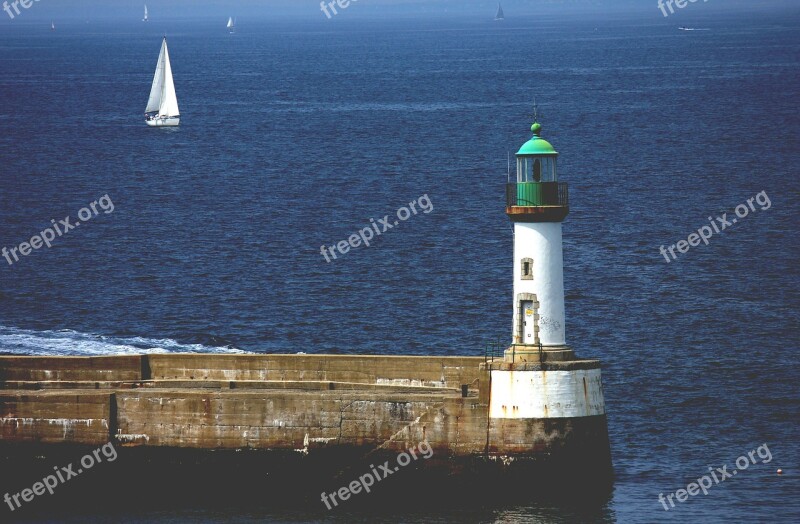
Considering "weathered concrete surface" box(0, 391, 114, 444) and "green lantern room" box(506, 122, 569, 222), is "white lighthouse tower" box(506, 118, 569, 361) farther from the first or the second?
"weathered concrete surface" box(0, 391, 114, 444)

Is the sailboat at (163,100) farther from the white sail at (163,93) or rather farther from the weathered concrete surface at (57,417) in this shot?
the weathered concrete surface at (57,417)

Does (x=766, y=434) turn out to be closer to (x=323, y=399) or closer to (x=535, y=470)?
(x=535, y=470)

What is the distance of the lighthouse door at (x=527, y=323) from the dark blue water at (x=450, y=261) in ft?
13.7

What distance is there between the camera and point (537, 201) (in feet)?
120

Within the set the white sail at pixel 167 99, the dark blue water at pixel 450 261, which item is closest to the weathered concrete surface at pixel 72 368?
the dark blue water at pixel 450 261

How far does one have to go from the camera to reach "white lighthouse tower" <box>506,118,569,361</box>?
1432 inches

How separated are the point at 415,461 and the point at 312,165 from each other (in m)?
75.3

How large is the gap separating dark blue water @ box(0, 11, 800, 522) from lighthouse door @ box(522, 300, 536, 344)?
418 centimetres

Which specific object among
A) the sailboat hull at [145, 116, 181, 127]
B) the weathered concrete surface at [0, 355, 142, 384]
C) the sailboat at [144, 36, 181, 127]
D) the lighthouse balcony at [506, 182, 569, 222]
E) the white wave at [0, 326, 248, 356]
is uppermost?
the sailboat at [144, 36, 181, 127]

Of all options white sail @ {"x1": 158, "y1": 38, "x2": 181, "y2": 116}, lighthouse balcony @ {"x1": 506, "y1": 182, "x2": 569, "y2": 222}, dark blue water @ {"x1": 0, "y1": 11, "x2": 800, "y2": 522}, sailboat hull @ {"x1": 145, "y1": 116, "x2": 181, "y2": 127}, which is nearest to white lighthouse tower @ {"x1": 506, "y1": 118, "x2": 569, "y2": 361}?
lighthouse balcony @ {"x1": 506, "y1": 182, "x2": 569, "y2": 222}

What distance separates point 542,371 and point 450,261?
114ft

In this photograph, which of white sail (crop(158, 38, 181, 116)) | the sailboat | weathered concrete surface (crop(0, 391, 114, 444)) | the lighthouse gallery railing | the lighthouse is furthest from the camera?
white sail (crop(158, 38, 181, 116))

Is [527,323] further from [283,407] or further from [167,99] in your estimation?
[167,99]

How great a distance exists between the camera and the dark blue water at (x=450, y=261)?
44.0 m
